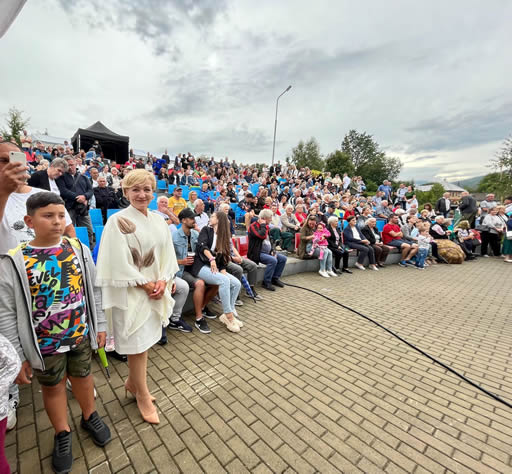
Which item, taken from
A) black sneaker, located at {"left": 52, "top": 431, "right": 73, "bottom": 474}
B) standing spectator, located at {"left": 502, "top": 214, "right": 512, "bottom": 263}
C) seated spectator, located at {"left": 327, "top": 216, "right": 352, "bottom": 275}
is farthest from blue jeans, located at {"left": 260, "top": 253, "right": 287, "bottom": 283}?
standing spectator, located at {"left": 502, "top": 214, "right": 512, "bottom": 263}

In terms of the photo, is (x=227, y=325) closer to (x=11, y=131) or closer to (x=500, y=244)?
(x=500, y=244)

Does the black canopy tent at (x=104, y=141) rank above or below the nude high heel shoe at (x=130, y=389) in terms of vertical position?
above

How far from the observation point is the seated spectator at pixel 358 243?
7.72 m

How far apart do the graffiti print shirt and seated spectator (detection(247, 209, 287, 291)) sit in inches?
150

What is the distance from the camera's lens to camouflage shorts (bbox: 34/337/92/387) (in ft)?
5.19

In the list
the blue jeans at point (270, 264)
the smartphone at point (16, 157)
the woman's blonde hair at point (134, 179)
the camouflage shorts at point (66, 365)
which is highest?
the smartphone at point (16, 157)

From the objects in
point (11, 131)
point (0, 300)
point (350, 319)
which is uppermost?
point (11, 131)

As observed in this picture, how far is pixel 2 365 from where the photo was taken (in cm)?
123

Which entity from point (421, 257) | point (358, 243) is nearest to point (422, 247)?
point (421, 257)

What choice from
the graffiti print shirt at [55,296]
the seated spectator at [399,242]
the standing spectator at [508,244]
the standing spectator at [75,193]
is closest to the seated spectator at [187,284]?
the graffiti print shirt at [55,296]

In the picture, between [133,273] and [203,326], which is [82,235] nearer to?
[203,326]

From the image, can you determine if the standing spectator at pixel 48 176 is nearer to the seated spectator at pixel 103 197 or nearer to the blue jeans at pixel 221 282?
the seated spectator at pixel 103 197

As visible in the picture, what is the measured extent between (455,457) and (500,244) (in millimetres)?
12858

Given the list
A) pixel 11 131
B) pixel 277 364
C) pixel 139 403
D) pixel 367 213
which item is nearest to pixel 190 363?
pixel 139 403
